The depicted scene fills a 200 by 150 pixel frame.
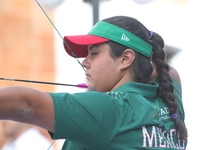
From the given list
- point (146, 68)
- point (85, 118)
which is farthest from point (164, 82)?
point (85, 118)

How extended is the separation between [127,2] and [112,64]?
1.09 metres

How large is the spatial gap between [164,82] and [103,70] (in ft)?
0.67

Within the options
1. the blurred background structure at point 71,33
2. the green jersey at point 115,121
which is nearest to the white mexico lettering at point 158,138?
the green jersey at point 115,121

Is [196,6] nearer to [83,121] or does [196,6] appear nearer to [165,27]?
[165,27]

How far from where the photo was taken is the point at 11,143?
1.62 metres

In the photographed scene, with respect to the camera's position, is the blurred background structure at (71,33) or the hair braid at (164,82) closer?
the hair braid at (164,82)

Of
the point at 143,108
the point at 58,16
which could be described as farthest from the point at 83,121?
the point at 58,16

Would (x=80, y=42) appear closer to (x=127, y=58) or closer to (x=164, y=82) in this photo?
(x=127, y=58)

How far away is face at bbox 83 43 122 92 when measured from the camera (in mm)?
1114

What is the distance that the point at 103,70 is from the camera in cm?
111

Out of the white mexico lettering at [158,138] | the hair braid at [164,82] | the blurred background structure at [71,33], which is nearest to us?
the white mexico lettering at [158,138]

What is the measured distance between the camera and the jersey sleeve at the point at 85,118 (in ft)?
2.93

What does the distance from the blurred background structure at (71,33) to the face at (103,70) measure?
1.40ft

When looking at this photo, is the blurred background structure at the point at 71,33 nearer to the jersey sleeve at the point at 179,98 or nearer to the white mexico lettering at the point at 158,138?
the jersey sleeve at the point at 179,98
